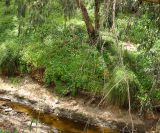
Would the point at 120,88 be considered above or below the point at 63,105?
above

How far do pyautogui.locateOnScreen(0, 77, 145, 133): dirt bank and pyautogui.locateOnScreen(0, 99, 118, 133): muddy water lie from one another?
21 cm

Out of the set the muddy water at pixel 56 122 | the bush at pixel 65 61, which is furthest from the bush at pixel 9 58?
the muddy water at pixel 56 122

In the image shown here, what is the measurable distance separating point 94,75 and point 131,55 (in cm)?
145

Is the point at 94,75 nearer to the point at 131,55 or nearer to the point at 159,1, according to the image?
the point at 131,55

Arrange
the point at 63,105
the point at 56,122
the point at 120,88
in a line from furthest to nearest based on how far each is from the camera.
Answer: the point at 63,105
the point at 56,122
the point at 120,88

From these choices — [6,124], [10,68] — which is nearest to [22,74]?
[10,68]

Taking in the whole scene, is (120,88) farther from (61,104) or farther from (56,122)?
(61,104)

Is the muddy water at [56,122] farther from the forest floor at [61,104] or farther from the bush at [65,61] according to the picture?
the bush at [65,61]

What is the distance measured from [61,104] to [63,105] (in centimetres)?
9

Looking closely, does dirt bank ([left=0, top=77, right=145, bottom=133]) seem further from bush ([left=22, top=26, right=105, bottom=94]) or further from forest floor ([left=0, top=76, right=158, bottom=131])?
bush ([left=22, top=26, right=105, bottom=94])

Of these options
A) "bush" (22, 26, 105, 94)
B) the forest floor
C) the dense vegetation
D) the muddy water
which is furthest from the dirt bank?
"bush" (22, 26, 105, 94)

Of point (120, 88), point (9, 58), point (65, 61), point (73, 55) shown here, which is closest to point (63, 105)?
point (65, 61)

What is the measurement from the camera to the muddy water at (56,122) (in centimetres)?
1066

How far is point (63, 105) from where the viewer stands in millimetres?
12086
